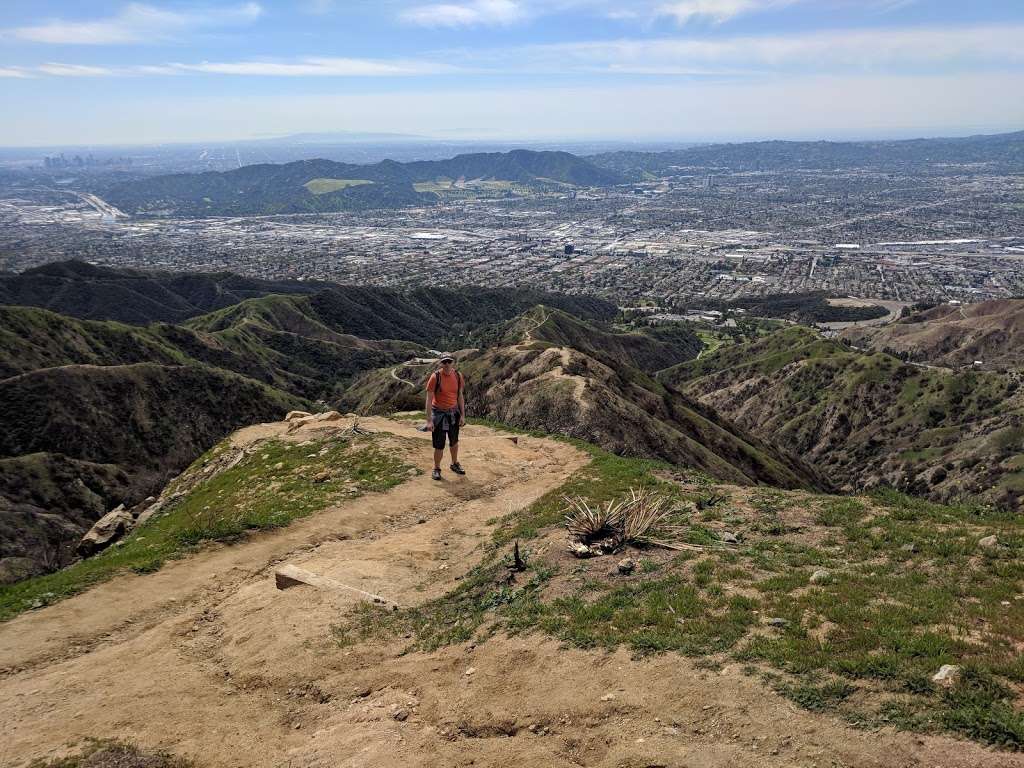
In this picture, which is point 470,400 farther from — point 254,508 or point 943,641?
point 943,641

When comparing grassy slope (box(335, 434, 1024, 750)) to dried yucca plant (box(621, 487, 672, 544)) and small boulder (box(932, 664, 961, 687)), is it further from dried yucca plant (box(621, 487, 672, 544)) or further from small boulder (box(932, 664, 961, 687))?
dried yucca plant (box(621, 487, 672, 544))

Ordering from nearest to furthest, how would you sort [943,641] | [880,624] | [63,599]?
[943,641] → [880,624] → [63,599]

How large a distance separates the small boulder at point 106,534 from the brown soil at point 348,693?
785cm

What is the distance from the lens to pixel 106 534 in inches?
849

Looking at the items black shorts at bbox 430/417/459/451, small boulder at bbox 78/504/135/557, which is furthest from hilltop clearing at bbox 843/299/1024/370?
small boulder at bbox 78/504/135/557

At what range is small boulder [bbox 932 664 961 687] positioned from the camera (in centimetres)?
766

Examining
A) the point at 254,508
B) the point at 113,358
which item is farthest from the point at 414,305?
the point at 254,508

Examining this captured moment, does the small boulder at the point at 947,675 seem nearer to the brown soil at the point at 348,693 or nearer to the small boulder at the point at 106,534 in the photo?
the brown soil at the point at 348,693

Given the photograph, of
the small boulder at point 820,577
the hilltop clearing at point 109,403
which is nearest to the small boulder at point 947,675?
the small boulder at point 820,577

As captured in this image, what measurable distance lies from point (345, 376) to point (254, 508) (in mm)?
119630

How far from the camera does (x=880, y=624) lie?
9.24 meters

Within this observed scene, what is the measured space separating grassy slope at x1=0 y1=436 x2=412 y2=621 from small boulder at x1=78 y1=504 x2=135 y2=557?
3.30 ft

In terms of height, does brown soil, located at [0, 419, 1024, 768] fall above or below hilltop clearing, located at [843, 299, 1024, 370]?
above

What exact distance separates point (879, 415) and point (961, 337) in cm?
5164
